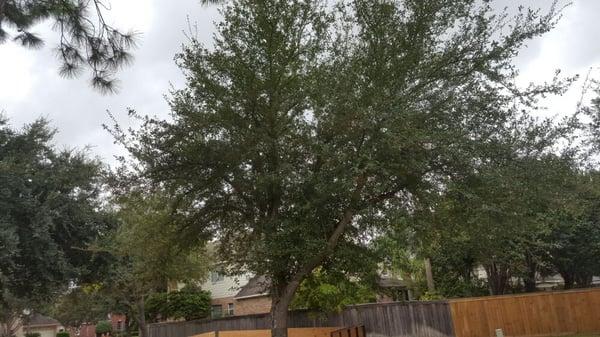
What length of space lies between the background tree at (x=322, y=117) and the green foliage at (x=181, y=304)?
23031mm

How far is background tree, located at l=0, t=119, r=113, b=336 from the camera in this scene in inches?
661

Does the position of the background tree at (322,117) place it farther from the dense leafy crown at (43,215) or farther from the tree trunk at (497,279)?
the tree trunk at (497,279)

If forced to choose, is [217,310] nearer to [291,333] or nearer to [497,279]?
[291,333]

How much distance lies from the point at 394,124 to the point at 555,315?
1203 centimetres

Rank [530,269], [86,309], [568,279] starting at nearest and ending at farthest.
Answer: [530,269]
[568,279]
[86,309]

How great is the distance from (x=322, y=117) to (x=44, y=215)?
10201mm

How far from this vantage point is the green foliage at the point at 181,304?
3559cm

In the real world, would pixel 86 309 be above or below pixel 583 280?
above

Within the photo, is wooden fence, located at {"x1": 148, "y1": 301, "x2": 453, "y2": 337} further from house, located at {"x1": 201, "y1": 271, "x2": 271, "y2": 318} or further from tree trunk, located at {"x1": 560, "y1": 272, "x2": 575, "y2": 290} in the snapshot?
house, located at {"x1": 201, "y1": 271, "x2": 271, "y2": 318}

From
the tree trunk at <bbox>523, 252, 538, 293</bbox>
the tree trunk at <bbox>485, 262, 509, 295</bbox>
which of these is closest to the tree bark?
the tree trunk at <bbox>523, 252, 538, 293</bbox>

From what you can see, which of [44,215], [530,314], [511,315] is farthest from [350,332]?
[44,215]

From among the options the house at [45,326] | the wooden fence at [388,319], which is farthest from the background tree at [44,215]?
the house at [45,326]

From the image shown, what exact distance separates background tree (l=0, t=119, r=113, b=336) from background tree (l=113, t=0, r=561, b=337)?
567cm

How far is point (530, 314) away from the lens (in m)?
18.8
